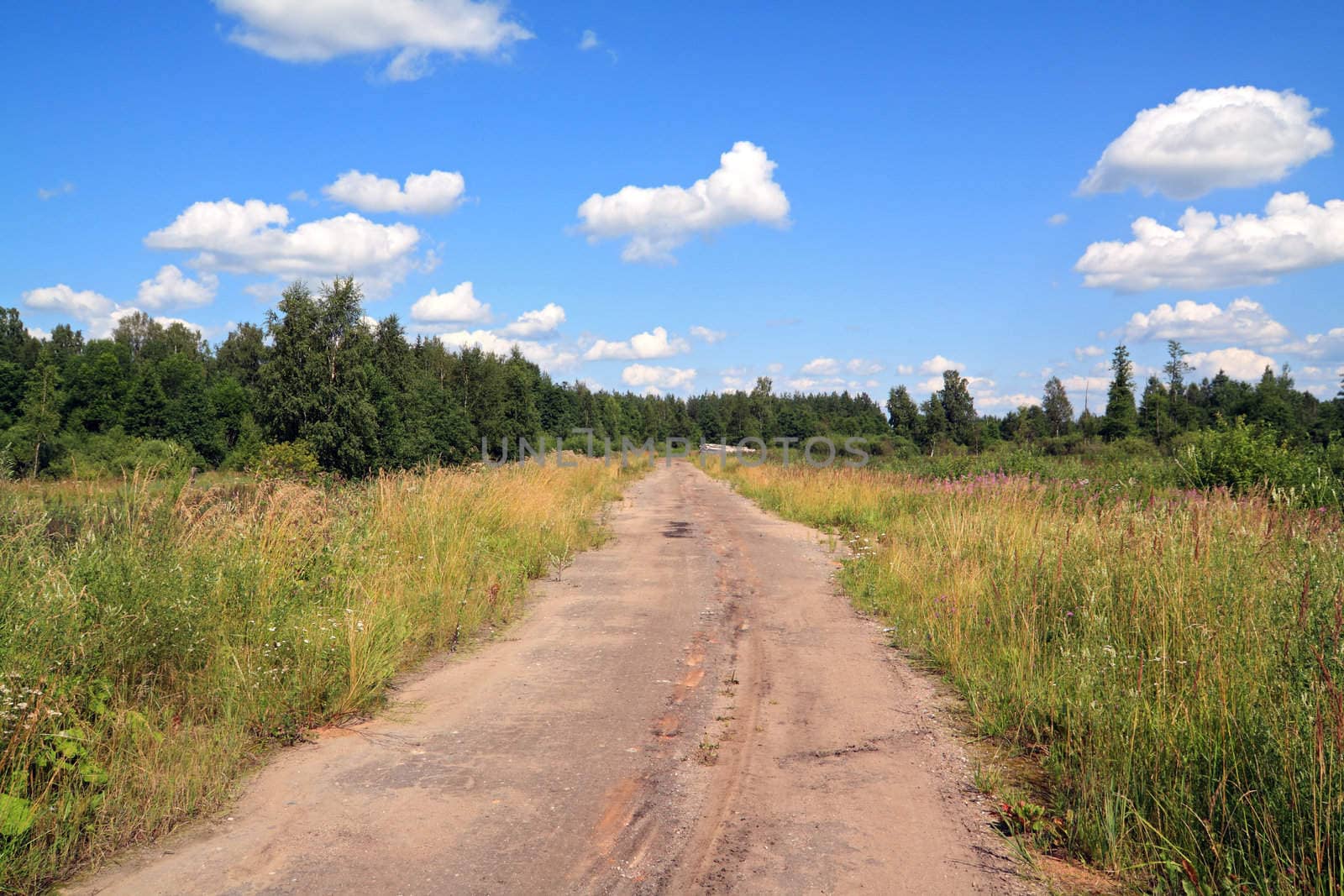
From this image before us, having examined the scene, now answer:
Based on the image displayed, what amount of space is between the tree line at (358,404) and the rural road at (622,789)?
27.5 m

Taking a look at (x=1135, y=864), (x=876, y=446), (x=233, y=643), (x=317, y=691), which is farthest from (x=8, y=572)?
(x=876, y=446)

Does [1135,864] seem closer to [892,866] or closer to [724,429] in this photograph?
[892,866]

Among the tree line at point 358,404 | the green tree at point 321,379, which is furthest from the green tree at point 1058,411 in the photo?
the green tree at point 321,379

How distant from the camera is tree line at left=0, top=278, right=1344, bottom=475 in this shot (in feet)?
171

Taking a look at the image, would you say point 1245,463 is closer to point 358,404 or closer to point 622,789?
point 622,789

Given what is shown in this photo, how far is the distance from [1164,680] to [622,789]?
10.2 feet

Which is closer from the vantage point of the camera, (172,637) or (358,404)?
(172,637)

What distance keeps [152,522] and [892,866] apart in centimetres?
560

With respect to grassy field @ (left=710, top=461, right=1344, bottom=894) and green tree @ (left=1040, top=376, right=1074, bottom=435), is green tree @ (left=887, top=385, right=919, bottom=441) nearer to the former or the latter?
green tree @ (left=1040, top=376, right=1074, bottom=435)

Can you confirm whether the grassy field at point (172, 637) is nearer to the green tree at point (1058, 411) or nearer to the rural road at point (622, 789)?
the rural road at point (622, 789)

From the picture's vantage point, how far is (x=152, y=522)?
586 cm

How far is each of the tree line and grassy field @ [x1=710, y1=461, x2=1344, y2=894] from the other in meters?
28.9

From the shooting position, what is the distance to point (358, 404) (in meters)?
53.0

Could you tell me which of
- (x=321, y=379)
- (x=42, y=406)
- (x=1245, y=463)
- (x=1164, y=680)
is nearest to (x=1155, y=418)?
(x=1245, y=463)
